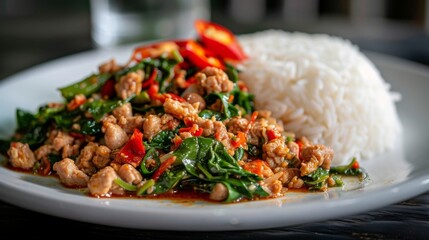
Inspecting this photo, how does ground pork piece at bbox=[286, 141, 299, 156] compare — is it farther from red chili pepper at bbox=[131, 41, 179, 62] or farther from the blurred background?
the blurred background

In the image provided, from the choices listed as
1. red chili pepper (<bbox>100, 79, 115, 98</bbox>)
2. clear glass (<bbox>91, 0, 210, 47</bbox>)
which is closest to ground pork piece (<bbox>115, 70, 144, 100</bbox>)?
red chili pepper (<bbox>100, 79, 115, 98</bbox>)

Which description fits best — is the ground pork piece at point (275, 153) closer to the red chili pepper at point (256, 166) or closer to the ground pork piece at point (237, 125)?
the red chili pepper at point (256, 166)

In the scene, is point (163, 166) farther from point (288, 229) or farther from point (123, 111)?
point (288, 229)

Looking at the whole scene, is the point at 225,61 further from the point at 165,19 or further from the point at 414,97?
the point at 165,19

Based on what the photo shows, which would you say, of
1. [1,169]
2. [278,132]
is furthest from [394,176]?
[1,169]

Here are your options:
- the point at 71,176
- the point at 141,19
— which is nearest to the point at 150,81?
the point at 71,176
